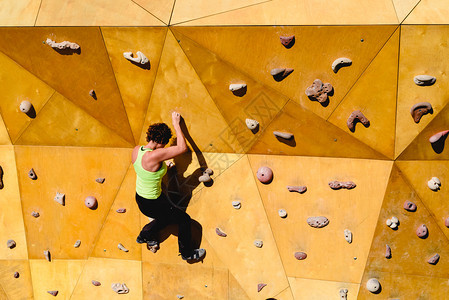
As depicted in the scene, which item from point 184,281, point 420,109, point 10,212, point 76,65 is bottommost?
point 184,281

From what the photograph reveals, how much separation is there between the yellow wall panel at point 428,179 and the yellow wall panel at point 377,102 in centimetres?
39

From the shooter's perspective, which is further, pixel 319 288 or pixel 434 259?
pixel 319 288

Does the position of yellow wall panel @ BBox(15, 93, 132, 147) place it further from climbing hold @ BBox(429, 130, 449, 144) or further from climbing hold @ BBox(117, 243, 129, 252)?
climbing hold @ BBox(429, 130, 449, 144)

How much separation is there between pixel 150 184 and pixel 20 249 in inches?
118

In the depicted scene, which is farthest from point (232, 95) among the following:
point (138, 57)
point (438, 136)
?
point (438, 136)

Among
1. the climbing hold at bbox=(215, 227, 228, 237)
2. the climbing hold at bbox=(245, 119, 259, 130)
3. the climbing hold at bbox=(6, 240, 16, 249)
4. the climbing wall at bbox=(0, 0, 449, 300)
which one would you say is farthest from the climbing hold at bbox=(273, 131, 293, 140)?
the climbing hold at bbox=(6, 240, 16, 249)

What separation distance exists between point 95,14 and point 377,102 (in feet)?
14.8

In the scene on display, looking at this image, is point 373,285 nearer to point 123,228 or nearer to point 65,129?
point 123,228

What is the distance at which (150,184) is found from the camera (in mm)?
5574

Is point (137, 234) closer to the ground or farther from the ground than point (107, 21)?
closer to the ground

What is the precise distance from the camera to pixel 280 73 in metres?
5.67

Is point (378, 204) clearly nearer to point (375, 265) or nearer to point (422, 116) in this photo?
point (375, 265)

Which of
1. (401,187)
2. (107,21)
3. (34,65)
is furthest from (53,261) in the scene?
(401,187)

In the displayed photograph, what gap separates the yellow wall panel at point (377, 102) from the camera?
5.47 m
